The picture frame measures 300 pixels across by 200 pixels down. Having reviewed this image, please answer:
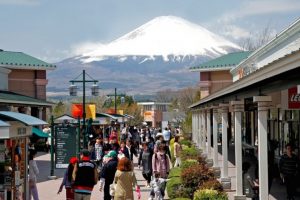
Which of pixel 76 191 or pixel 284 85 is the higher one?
pixel 284 85

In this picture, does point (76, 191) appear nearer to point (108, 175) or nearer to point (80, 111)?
point (108, 175)

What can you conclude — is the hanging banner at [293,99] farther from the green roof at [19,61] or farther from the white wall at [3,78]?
the green roof at [19,61]

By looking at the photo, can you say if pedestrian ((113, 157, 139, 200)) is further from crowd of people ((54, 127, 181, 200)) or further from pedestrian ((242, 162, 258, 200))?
pedestrian ((242, 162, 258, 200))

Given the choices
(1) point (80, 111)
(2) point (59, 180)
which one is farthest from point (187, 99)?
(2) point (59, 180)

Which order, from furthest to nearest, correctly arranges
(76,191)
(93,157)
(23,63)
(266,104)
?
(23,63), (93,157), (76,191), (266,104)

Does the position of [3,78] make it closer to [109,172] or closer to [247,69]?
[247,69]

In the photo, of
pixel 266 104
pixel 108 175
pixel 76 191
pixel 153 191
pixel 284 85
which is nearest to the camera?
pixel 284 85

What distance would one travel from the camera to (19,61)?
5228 centimetres

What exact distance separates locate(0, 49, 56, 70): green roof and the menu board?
84.5 feet

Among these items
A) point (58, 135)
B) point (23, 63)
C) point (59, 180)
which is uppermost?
point (23, 63)

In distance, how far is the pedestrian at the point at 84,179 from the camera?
48.6 ft

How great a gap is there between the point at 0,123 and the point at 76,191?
370 cm

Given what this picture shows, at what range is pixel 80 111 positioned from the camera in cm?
3262

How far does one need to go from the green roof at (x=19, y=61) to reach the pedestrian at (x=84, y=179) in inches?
1411
